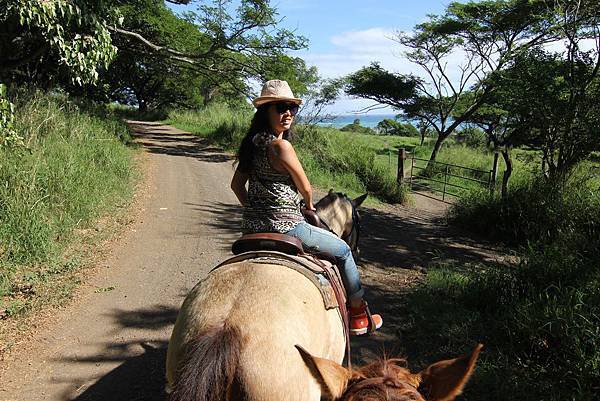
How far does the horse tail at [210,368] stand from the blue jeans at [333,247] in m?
1.13

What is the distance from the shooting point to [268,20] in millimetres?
15727

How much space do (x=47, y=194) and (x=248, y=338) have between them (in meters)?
5.77

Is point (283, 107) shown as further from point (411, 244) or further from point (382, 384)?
point (411, 244)

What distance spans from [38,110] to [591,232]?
10073 mm

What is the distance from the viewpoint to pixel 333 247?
3061 millimetres

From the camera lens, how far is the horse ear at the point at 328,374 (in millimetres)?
1501

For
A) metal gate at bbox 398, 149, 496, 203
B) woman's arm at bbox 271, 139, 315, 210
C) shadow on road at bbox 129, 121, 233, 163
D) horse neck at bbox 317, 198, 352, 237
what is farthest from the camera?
shadow on road at bbox 129, 121, 233, 163

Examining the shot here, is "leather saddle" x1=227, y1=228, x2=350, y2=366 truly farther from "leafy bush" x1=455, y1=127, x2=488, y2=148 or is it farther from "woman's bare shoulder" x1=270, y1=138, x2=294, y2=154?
"leafy bush" x1=455, y1=127, x2=488, y2=148

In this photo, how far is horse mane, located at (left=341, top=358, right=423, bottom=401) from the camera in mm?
1424

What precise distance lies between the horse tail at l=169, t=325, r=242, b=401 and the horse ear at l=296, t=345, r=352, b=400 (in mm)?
404

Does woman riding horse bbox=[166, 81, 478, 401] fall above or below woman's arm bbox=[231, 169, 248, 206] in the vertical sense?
below

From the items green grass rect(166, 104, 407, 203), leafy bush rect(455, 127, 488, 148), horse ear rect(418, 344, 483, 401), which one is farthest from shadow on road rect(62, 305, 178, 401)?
leafy bush rect(455, 127, 488, 148)

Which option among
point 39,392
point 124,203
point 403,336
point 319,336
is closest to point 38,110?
point 124,203

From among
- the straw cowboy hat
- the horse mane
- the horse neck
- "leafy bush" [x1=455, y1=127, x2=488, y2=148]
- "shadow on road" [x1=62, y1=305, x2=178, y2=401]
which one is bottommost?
"shadow on road" [x1=62, y1=305, x2=178, y2=401]
